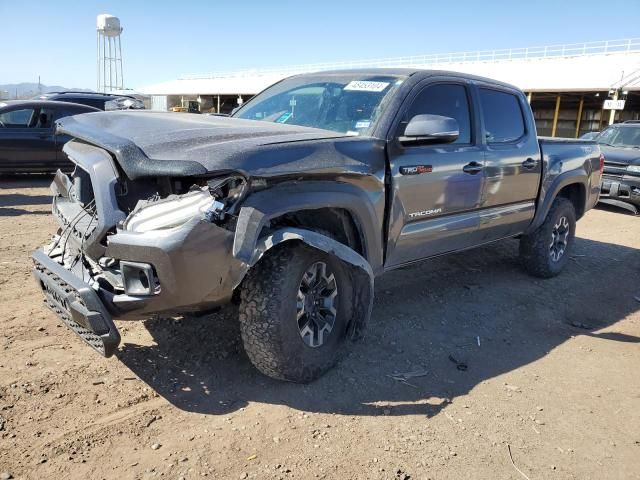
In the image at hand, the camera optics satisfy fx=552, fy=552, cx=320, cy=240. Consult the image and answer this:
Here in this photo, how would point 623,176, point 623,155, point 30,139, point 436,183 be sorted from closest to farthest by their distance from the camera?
point 436,183, point 30,139, point 623,176, point 623,155

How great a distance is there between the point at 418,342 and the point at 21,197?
738 centimetres

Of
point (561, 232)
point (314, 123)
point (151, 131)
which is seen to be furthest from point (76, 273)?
point (561, 232)

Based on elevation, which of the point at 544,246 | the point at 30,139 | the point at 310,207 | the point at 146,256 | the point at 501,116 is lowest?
the point at 544,246

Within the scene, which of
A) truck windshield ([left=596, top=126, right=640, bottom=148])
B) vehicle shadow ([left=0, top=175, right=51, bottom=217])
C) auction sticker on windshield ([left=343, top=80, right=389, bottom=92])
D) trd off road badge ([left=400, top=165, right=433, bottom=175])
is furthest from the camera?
truck windshield ([left=596, top=126, right=640, bottom=148])

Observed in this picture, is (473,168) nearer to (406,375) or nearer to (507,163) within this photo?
(507,163)

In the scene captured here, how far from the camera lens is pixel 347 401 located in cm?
326

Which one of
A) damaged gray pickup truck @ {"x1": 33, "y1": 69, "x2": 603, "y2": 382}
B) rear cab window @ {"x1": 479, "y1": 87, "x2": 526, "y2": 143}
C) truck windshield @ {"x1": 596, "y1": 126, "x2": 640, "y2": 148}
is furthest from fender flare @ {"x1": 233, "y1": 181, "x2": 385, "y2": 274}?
truck windshield @ {"x1": 596, "y1": 126, "x2": 640, "y2": 148}

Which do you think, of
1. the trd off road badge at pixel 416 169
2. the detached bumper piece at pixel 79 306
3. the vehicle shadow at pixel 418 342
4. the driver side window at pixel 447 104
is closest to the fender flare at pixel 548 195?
the vehicle shadow at pixel 418 342

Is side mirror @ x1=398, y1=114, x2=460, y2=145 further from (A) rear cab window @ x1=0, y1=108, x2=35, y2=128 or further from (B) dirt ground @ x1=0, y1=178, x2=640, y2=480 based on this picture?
(A) rear cab window @ x1=0, y1=108, x2=35, y2=128

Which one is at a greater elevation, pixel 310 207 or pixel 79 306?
pixel 310 207

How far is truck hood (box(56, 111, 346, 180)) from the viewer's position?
9.08 feet

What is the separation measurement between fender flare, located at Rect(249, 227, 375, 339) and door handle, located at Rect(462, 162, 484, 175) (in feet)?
4.67

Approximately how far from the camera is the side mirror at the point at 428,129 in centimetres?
363

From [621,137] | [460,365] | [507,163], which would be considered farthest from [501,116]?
[621,137]
